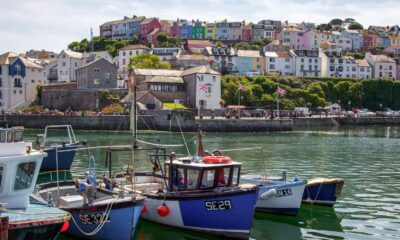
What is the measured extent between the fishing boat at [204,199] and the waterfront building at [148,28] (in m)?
126

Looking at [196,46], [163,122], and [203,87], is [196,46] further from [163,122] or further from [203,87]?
[163,122]

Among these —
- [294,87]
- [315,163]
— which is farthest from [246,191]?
[294,87]

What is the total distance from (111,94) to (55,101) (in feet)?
32.4

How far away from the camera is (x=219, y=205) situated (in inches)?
658

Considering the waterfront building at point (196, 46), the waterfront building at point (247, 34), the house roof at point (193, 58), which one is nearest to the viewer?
the house roof at point (193, 58)

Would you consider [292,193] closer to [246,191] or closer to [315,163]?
[246,191]

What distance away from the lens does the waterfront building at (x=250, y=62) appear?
11650cm

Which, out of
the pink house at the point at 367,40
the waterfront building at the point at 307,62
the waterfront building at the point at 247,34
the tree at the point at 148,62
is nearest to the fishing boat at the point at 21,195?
the tree at the point at 148,62

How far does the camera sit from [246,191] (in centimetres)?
1642

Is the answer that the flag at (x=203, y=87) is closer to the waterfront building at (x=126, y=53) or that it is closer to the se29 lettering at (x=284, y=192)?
the waterfront building at (x=126, y=53)

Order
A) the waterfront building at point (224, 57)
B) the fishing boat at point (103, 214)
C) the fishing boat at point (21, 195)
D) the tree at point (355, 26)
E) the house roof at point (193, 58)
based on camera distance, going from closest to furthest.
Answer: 1. the fishing boat at point (21, 195)
2. the fishing boat at point (103, 214)
3. the house roof at point (193, 58)
4. the waterfront building at point (224, 57)
5. the tree at point (355, 26)

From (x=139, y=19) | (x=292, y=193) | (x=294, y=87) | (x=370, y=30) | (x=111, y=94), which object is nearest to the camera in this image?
(x=292, y=193)

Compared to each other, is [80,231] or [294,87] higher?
[294,87]

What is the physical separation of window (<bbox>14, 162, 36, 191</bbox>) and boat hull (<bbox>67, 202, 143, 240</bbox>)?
2.24 metres
